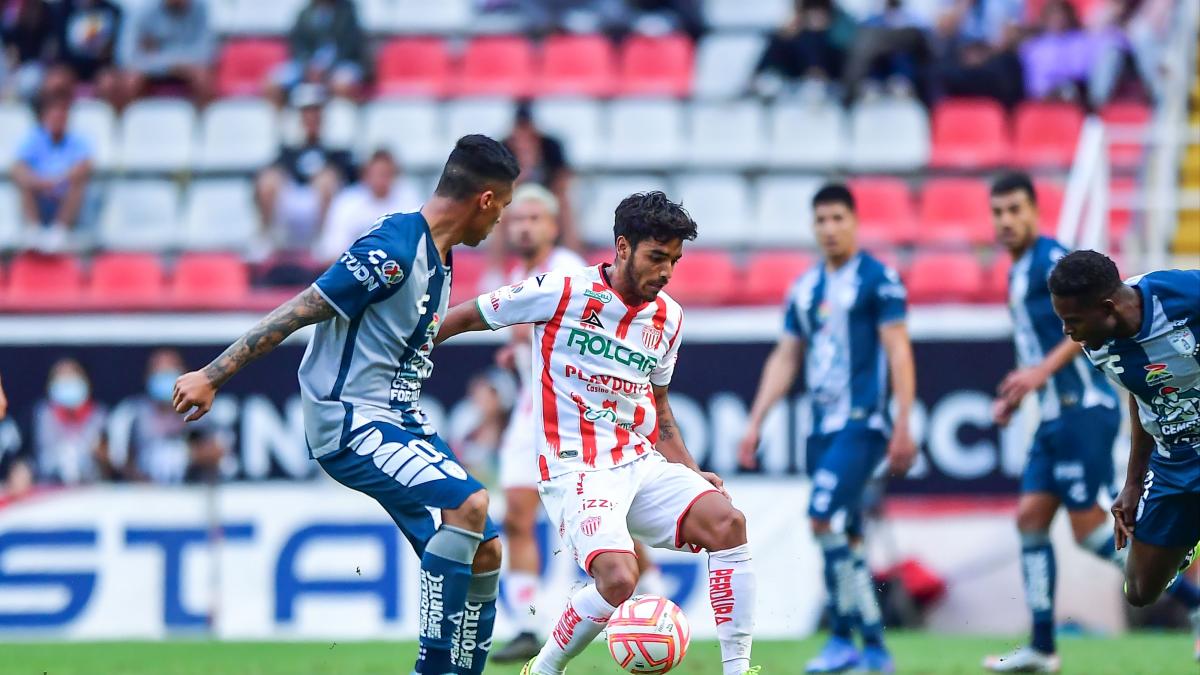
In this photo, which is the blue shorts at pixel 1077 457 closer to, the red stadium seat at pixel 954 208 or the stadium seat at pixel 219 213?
the red stadium seat at pixel 954 208

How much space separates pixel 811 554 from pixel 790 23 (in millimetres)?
6894

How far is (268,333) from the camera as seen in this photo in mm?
5941

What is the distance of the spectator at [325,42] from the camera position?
17.0m

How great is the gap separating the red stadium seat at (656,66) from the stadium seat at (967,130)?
271 centimetres

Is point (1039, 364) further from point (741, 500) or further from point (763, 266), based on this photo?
point (763, 266)

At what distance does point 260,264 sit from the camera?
14.0 metres

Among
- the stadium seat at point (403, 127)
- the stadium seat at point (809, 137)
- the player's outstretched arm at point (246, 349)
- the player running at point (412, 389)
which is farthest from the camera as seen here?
the stadium seat at point (403, 127)

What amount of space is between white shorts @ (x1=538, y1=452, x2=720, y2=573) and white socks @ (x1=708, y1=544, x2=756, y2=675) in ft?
0.75

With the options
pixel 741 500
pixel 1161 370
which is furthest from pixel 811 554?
pixel 1161 370

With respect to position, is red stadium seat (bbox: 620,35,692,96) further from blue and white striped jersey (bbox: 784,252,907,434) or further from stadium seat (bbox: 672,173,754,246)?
blue and white striped jersey (bbox: 784,252,907,434)

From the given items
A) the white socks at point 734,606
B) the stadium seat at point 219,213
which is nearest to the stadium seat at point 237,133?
the stadium seat at point 219,213

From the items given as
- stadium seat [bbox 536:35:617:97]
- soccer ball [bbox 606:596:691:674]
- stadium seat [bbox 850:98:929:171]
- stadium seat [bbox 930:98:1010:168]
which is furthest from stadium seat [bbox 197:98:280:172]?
soccer ball [bbox 606:596:691:674]

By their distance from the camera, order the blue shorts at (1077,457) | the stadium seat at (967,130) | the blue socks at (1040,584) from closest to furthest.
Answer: the blue socks at (1040,584) < the blue shorts at (1077,457) < the stadium seat at (967,130)

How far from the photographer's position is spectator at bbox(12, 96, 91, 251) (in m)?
15.3
